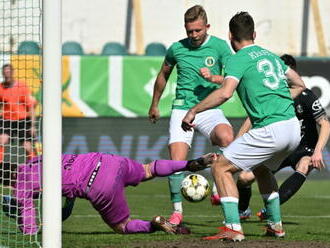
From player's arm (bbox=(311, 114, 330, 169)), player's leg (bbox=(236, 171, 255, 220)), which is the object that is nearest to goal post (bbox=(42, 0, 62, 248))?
player's arm (bbox=(311, 114, 330, 169))

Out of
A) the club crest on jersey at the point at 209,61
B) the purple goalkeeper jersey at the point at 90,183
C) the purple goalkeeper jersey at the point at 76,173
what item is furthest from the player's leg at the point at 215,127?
the purple goalkeeper jersey at the point at 76,173

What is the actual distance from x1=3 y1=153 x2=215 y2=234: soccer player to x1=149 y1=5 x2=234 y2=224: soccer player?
1.55m

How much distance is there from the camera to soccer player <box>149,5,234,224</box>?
10523mm

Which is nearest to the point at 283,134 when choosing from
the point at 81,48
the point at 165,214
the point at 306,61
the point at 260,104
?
the point at 260,104

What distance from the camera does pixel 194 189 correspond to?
31.8ft

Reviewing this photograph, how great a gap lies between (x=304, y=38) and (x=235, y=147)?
1564cm

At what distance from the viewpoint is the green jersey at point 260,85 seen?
8.52m

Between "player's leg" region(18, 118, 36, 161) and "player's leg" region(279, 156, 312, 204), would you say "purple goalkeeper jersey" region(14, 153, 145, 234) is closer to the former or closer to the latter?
"player's leg" region(18, 118, 36, 161)

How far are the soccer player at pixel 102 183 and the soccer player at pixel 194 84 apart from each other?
5.08 feet

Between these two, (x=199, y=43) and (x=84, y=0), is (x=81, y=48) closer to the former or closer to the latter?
(x=84, y=0)

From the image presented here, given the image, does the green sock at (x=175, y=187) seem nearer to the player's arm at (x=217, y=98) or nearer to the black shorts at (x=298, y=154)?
the black shorts at (x=298, y=154)

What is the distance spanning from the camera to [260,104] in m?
8.57

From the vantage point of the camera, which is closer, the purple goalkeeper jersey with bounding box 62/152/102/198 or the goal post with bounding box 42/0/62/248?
the goal post with bounding box 42/0/62/248

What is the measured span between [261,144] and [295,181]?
2.56 m
